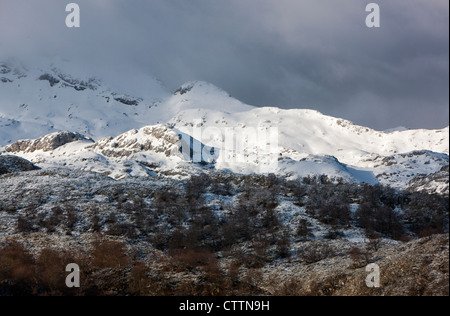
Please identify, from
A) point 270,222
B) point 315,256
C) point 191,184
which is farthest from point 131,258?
point 191,184

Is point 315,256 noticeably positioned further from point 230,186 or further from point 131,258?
point 230,186

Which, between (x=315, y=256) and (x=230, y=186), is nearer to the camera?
(x=315, y=256)

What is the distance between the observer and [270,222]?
67.0 m

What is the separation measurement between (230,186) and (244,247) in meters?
36.1
